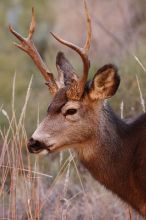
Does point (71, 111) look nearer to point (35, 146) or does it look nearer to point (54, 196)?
point (35, 146)

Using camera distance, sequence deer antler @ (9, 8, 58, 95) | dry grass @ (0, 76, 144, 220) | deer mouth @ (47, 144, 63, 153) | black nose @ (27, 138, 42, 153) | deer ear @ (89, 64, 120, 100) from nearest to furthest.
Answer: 1. black nose @ (27, 138, 42, 153)
2. deer mouth @ (47, 144, 63, 153)
3. deer ear @ (89, 64, 120, 100)
4. deer antler @ (9, 8, 58, 95)
5. dry grass @ (0, 76, 144, 220)

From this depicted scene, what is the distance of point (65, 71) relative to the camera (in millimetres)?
7773

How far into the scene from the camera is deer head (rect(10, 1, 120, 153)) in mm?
7273

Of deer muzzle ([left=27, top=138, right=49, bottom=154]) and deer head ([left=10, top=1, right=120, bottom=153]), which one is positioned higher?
deer head ([left=10, top=1, right=120, bottom=153])

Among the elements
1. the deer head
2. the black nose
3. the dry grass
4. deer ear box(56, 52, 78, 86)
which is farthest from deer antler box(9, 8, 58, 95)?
the black nose

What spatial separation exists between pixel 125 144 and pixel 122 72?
5.20m

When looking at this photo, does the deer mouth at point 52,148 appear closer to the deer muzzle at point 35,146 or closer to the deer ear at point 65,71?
the deer muzzle at point 35,146

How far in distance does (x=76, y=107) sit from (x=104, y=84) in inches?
11.1

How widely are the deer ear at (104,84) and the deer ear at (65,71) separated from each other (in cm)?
18

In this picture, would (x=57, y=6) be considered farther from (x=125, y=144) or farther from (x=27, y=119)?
(x=125, y=144)

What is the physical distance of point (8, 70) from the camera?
20.9 meters

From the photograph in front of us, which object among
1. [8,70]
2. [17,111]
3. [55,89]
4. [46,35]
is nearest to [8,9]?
[46,35]

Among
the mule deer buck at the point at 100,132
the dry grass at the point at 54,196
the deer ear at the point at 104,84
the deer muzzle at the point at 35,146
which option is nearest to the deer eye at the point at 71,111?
the mule deer buck at the point at 100,132

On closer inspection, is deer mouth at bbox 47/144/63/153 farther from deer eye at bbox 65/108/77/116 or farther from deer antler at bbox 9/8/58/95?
deer antler at bbox 9/8/58/95
